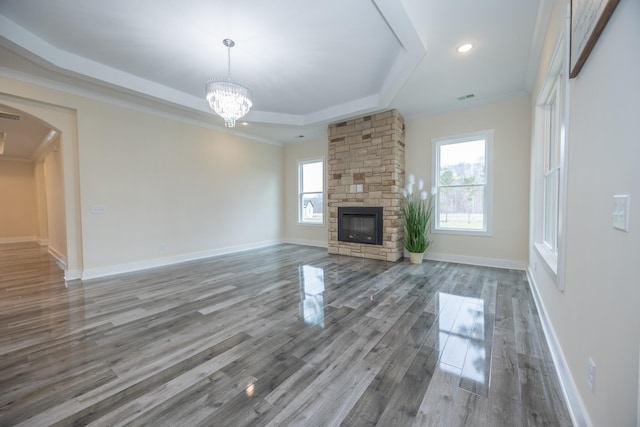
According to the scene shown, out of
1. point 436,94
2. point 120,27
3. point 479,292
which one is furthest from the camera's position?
point 436,94

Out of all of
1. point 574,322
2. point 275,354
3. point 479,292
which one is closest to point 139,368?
point 275,354

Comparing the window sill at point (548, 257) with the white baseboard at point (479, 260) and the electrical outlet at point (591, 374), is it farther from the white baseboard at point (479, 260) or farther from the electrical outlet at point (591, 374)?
the white baseboard at point (479, 260)

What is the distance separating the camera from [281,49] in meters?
3.15

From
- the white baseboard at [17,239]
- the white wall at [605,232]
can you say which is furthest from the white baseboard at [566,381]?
the white baseboard at [17,239]

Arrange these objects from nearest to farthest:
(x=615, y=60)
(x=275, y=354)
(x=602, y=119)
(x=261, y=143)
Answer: (x=615, y=60) < (x=602, y=119) < (x=275, y=354) < (x=261, y=143)

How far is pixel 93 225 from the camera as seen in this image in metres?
4.02

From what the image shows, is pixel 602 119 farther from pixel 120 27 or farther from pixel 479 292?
pixel 120 27

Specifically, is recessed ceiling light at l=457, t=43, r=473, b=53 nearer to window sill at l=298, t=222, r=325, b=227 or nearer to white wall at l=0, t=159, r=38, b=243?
window sill at l=298, t=222, r=325, b=227

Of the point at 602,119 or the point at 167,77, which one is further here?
the point at 167,77

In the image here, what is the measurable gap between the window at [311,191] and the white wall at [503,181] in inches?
120

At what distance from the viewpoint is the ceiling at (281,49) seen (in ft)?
8.08

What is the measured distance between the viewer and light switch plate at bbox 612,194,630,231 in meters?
0.89

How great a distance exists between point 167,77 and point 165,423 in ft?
13.9

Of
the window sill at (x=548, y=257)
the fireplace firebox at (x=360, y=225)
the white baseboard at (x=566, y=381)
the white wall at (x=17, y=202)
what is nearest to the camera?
the white baseboard at (x=566, y=381)
